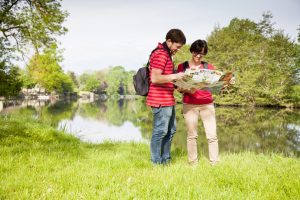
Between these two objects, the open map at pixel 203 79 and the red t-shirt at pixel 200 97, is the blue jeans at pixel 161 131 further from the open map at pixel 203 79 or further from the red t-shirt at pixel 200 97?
the open map at pixel 203 79

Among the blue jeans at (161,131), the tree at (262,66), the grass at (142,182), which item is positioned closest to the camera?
the grass at (142,182)

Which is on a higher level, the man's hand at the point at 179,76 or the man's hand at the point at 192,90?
the man's hand at the point at 179,76

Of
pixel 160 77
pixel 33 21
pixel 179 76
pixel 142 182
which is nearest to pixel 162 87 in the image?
pixel 160 77

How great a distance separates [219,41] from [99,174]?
133ft

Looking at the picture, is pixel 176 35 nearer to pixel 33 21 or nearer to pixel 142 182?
pixel 142 182

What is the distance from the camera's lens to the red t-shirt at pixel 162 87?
459 centimetres

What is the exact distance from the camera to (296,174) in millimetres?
3936

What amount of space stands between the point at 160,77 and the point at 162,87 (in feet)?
0.91

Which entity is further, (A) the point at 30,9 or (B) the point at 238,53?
(B) the point at 238,53

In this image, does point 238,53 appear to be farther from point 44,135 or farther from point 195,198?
point 195,198

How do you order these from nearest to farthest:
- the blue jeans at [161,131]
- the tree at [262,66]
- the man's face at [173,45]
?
1. the man's face at [173,45]
2. the blue jeans at [161,131]
3. the tree at [262,66]

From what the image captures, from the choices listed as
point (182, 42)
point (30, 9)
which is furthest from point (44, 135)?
point (30, 9)

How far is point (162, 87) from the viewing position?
4.71 m

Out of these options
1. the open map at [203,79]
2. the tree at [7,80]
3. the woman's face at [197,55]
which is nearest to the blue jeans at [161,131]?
the open map at [203,79]
